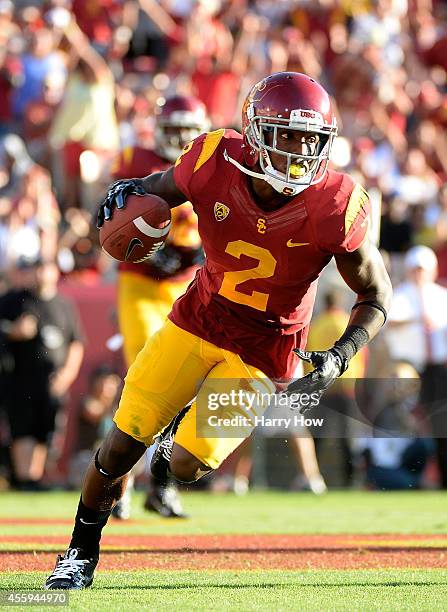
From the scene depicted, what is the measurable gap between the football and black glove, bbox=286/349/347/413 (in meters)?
0.77

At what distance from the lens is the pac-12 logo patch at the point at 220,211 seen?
177 inches

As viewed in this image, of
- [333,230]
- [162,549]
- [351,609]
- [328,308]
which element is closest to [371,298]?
[333,230]

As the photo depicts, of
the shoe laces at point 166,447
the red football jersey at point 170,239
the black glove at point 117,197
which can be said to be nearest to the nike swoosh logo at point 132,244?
the black glove at point 117,197

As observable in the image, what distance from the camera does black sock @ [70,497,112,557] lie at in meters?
4.56

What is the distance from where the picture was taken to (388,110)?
12523mm

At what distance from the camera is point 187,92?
11328mm

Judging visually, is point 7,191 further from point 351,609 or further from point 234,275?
point 351,609

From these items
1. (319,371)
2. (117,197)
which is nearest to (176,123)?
(117,197)

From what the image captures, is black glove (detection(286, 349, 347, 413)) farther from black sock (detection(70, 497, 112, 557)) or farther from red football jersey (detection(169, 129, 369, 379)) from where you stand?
black sock (detection(70, 497, 112, 557))

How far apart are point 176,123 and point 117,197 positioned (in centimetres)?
240

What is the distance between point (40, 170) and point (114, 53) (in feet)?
8.10

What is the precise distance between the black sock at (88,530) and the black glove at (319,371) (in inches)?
37.6

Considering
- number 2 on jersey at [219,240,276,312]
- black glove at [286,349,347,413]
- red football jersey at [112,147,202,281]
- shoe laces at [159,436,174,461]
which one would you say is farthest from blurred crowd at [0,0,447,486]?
black glove at [286,349,347,413]

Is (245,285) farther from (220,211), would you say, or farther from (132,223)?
(132,223)
